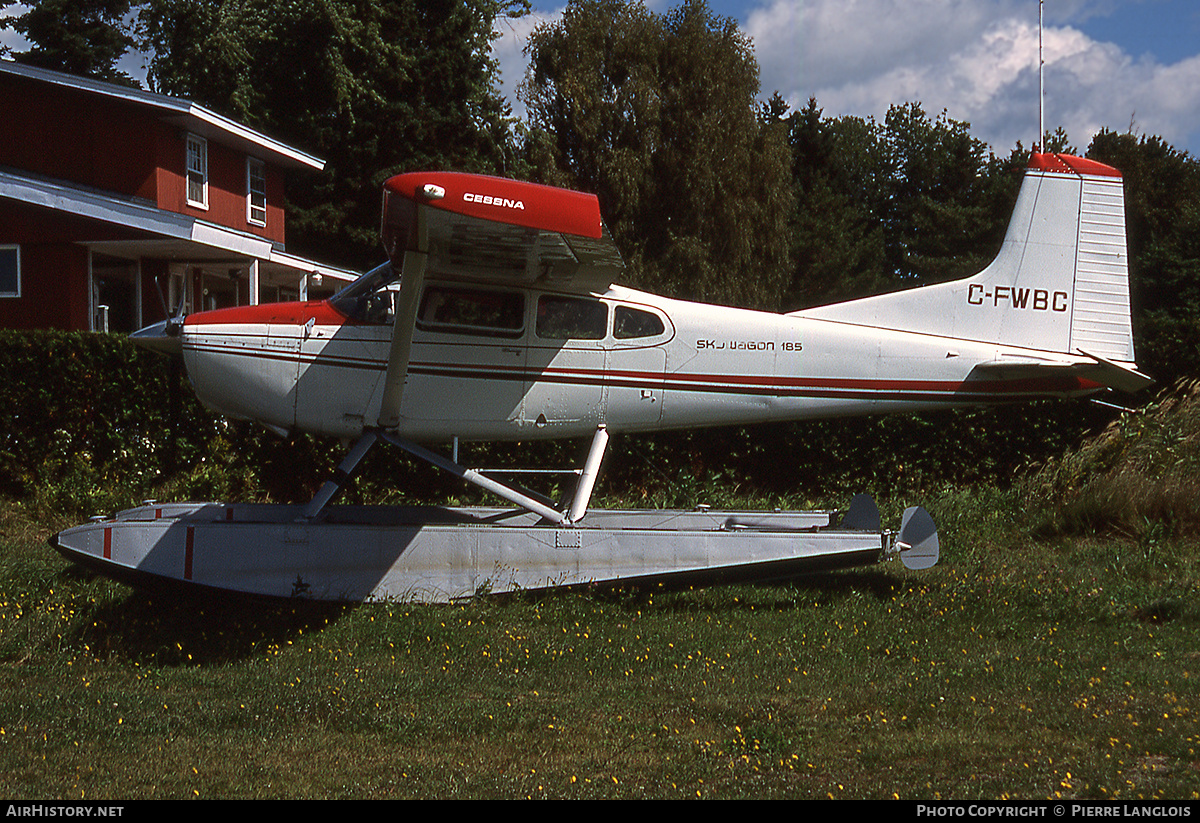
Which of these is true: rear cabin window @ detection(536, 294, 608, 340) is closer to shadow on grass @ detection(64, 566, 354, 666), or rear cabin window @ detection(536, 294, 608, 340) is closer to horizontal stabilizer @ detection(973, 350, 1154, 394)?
shadow on grass @ detection(64, 566, 354, 666)

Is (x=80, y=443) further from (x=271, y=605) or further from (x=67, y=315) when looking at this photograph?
(x=67, y=315)

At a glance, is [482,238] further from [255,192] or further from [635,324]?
[255,192]

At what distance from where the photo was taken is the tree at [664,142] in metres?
27.2

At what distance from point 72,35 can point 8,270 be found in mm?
22664

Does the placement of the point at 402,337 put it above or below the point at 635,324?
below

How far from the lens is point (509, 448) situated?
11000 mm

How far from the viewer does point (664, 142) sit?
91.1 feet

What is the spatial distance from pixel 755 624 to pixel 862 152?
56192mm

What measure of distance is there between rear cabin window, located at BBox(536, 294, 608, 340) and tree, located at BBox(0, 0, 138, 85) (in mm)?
34968

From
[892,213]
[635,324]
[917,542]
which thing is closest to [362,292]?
[635,324]

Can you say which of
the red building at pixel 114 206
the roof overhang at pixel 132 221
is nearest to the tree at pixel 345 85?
the red building at pixel 114 206

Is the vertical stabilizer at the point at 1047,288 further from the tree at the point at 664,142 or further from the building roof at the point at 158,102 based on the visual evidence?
the tree at the point at 664,142

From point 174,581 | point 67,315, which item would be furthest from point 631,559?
point 67,315

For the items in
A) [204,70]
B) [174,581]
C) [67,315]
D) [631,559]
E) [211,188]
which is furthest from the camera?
[204,70]
